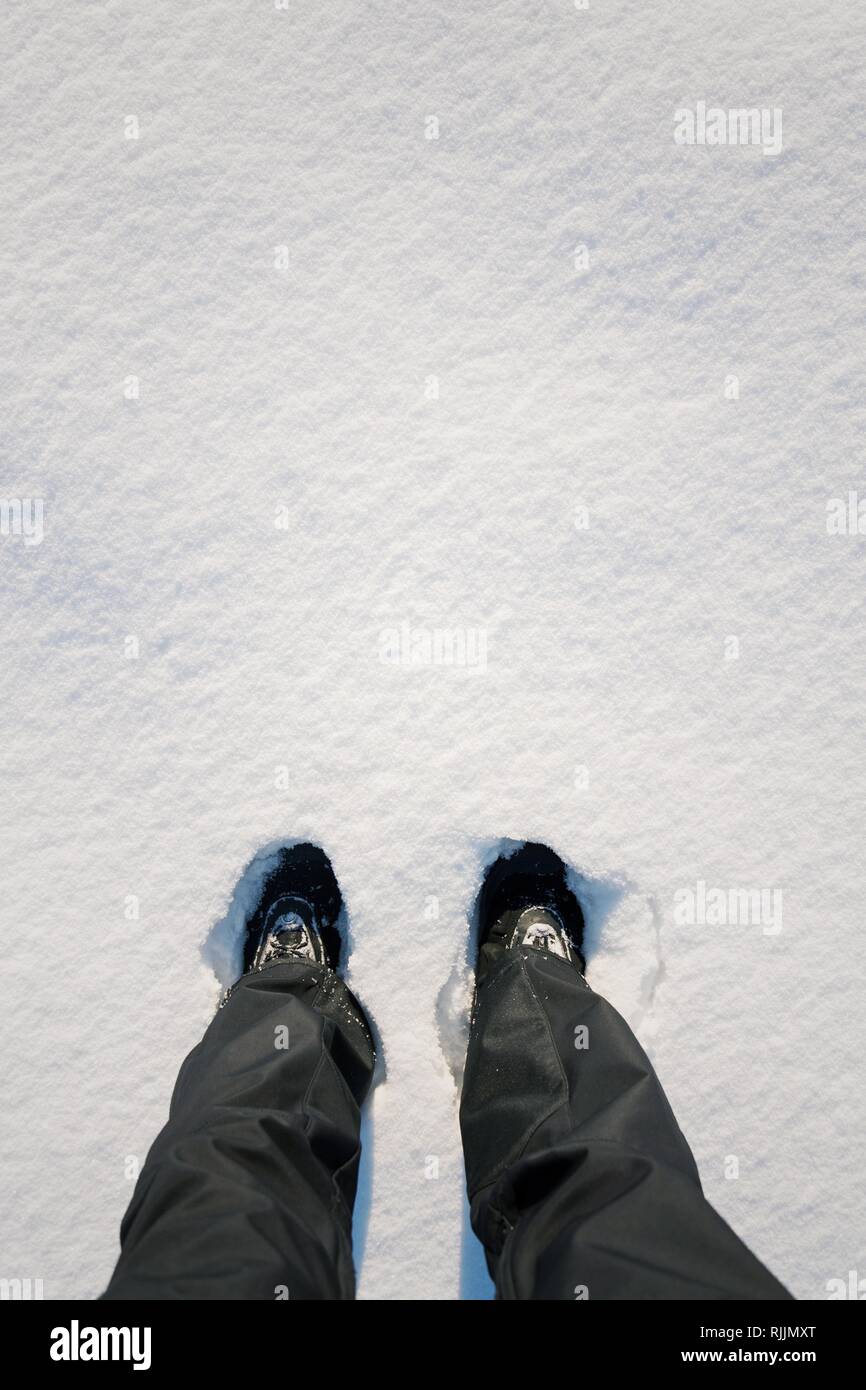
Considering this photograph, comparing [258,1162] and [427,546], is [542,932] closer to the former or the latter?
[258,1162]

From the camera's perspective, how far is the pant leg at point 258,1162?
80cm

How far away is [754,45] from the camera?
57.3 inches

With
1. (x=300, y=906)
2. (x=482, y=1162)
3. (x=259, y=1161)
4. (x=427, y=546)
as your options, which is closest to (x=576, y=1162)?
(x=482, y=1162)

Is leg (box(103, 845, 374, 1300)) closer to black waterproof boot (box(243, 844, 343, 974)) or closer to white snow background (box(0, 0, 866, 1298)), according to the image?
black waterproof boot (box(243, 844, 343, 974))

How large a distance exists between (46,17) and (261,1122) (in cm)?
190

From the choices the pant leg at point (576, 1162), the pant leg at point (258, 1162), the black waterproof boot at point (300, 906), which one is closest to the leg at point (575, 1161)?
the pant leg at point (576, 1162)

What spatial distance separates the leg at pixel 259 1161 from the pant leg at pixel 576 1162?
19 cm

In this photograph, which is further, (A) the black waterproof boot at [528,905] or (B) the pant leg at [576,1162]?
(A) the black waterproof boot at [528,905]

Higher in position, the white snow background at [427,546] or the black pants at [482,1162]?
the white snow background at [427,546]

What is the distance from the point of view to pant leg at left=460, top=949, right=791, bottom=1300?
0.80m

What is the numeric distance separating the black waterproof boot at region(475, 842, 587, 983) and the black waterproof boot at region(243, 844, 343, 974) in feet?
0.86

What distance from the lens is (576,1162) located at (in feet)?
3.04

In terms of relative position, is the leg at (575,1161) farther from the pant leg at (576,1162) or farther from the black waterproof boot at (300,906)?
the black waterproof boot at (300,906)
